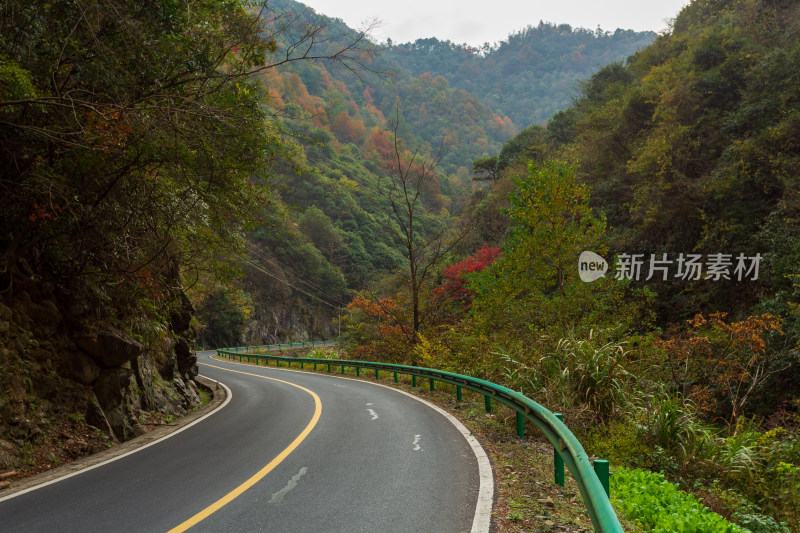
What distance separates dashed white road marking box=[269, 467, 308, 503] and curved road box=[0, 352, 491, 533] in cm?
1

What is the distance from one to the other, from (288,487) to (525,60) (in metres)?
202

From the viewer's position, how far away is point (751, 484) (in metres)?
6.25

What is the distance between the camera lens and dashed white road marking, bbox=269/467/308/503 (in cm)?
488

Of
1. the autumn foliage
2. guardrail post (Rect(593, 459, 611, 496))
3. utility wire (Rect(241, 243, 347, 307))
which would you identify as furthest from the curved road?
utility wire (Rect(241, 243, 347, 307))

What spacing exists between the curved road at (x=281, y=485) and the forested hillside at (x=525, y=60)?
155 m

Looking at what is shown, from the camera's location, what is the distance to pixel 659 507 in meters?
4.52

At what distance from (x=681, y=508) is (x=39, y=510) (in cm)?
670

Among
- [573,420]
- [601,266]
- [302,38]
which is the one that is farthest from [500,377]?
[601,266]

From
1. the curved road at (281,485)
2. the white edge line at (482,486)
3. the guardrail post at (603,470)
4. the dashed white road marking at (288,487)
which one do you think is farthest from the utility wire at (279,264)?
the guardrail post at (603,470)

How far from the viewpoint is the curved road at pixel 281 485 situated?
170 inches

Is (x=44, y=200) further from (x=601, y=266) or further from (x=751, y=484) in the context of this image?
(x=601, y=266)

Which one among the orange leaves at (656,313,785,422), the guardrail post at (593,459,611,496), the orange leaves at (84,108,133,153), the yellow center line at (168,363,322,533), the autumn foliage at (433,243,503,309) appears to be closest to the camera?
the guardrail post at (593,459,611,496)

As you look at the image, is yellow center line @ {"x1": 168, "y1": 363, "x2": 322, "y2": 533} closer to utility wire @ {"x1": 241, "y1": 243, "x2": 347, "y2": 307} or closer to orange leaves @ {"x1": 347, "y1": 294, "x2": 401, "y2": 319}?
orange leaves @ {"x1": 347, "y1": 294, "x2": 401, "y2": 319}

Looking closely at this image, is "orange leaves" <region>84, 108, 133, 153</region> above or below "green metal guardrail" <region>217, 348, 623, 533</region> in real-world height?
above
